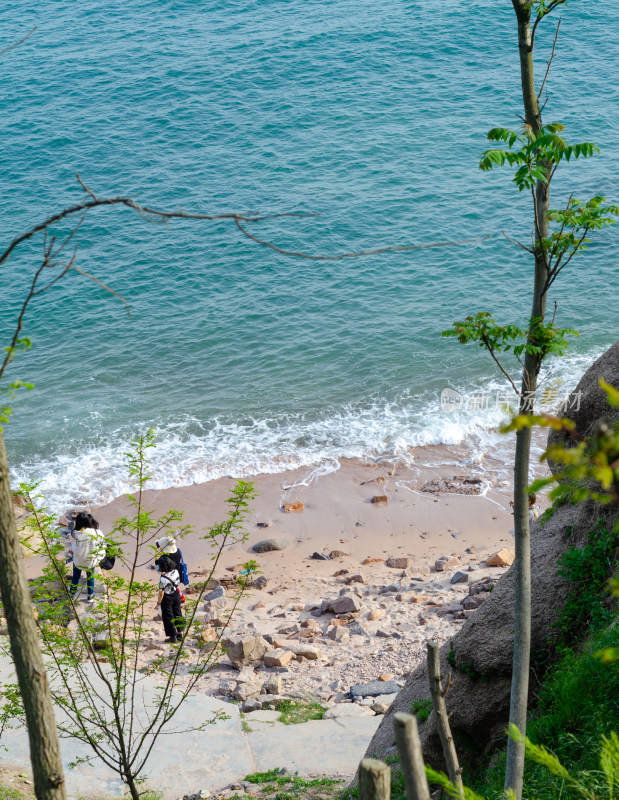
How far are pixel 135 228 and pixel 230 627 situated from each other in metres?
18.1

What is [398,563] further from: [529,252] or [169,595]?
[529,252]

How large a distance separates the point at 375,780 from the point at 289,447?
1378 cm

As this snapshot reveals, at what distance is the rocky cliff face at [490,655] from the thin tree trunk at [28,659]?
11.7ft

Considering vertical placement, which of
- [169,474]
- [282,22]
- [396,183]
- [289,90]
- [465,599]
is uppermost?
[282,22]

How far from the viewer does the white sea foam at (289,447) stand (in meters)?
15.5

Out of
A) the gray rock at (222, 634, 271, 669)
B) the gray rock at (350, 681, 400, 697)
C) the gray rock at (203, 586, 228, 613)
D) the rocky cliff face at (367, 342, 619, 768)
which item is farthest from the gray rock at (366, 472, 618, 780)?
the gray rock at (203, 586, 228, 613)

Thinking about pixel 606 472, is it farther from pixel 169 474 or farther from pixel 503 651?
pixel 169 474

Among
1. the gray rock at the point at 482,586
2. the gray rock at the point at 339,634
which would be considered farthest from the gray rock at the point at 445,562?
the gray rock at the point at 339,634

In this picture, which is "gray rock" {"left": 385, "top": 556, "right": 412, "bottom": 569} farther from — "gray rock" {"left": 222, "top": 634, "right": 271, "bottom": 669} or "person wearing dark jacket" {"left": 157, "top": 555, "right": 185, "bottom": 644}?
"person wearing dark jacket" {"left": 157, "top": 555, "right": 185, "bottom": 644}

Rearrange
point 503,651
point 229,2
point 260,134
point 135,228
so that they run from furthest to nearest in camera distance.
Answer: point 229,2 → point 260,134 → point 135,228 → point 503,651

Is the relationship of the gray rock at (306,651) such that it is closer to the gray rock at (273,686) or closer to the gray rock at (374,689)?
the gray rock at (273,686)

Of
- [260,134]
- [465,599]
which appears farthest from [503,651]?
[260,134]

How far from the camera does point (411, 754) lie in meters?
2.62

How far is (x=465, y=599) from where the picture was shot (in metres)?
10.7
